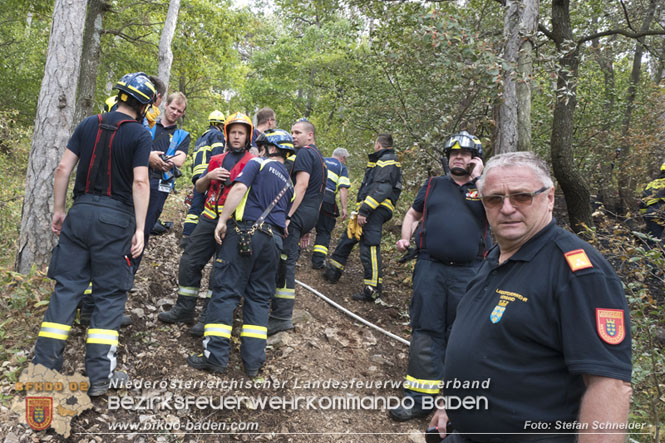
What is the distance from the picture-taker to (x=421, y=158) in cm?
765

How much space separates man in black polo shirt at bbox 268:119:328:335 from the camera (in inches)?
198

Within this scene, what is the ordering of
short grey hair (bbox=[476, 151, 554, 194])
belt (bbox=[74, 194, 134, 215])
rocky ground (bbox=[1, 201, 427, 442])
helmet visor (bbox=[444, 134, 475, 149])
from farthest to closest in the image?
1. helmet visor (bbox=[444, 134, 475, 149])
2. belt (bbox=[74, 194, 134, 215])
3. rocky ground (bbox=[1, 201, 427, 442])
4. short grey hair (bbox=[476, 151, 554, 194])

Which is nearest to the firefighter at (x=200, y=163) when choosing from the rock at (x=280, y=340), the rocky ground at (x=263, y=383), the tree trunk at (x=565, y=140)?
the rocky ground at (x=263, y=383)

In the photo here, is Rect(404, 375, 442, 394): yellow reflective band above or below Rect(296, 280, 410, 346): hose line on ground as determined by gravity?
below

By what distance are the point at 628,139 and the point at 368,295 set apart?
25.5 ft

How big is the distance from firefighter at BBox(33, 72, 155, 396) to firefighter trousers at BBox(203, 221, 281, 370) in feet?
2.59

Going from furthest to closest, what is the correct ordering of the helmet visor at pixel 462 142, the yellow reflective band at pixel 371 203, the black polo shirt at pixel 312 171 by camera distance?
the yellow reflective band at pixel 371 203, the black polo shirt at pixel 312 171, the helmet visor at pixel 462 142

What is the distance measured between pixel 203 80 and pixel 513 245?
58.8 feet

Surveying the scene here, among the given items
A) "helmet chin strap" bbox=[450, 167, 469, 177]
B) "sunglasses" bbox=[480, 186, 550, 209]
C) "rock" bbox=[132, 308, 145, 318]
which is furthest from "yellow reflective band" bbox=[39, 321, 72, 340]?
"helmet chin strap" bbox=[450, 167, 469, 177]

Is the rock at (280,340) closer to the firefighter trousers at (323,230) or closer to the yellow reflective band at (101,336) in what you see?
the yellow reflective band at (101,336)

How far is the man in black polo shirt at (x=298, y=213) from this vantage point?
5027 millimetres

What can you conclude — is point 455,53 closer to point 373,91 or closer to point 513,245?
point 373,91

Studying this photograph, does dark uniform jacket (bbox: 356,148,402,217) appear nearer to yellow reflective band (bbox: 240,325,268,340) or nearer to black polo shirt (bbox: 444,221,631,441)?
yellow reflective band (bbox: 240,325,268,340)

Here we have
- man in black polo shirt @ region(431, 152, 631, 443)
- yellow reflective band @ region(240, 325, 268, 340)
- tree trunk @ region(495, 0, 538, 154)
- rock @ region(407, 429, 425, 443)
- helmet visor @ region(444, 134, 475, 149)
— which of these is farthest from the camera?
tree trunk @ region(495, 0, 538, 154)
